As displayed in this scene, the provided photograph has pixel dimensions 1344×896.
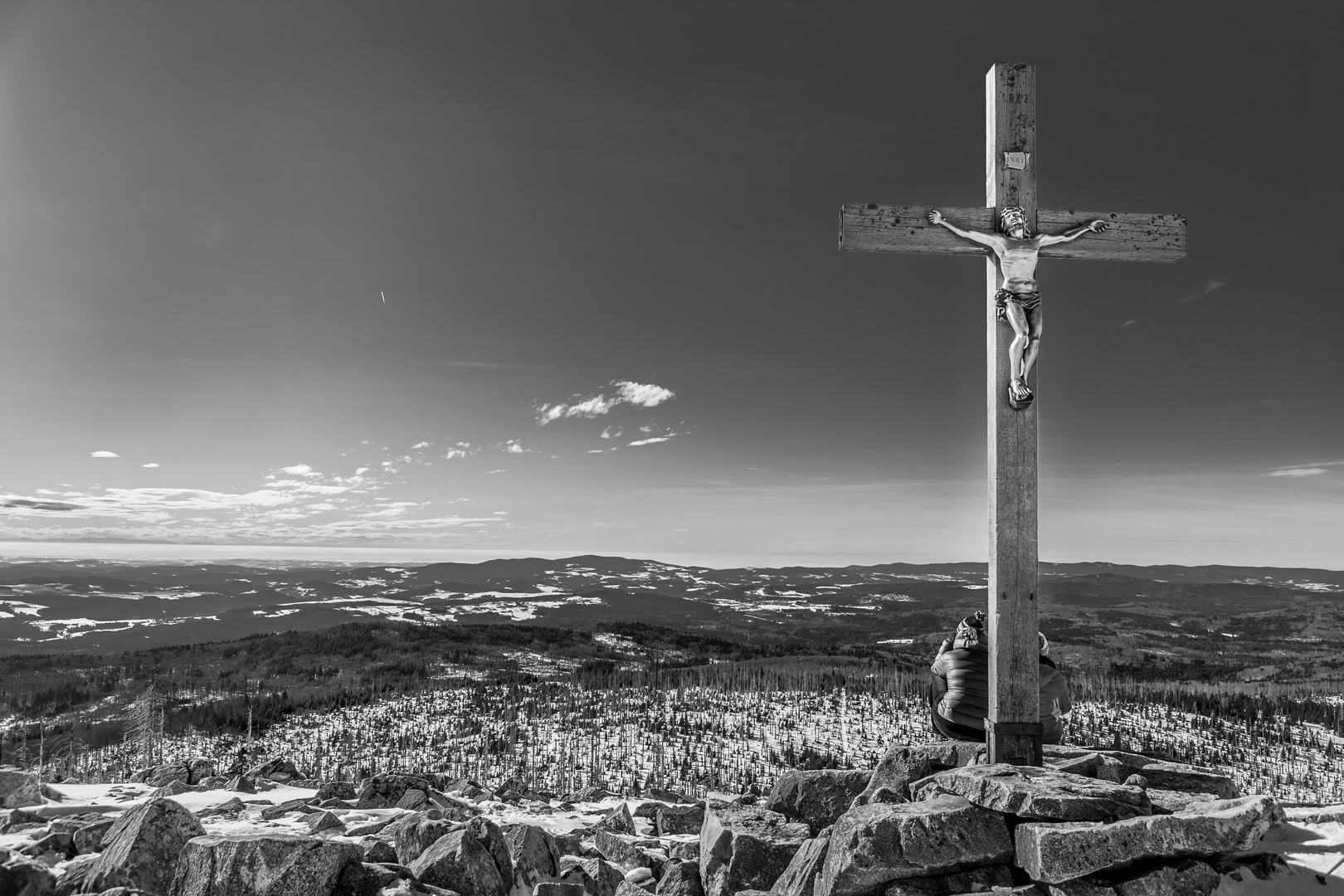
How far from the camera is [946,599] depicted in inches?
3275

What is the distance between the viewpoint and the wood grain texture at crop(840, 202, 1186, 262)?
6.67m

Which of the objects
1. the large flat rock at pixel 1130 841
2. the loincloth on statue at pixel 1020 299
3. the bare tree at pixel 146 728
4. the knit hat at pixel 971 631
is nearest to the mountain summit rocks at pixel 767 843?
the large flat rock at pixel 1130 841

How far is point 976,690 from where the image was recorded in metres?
6.68

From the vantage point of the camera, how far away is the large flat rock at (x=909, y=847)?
13.4 feet

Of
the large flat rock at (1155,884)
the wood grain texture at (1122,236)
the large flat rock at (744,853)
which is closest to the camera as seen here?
the large flat rock at (1155,884)

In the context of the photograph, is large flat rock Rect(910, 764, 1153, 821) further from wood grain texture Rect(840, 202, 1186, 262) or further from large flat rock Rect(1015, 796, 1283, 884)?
wood grain texture Rect(840, 202, 1186, 262)

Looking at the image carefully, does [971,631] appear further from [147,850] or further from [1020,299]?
[147,850]

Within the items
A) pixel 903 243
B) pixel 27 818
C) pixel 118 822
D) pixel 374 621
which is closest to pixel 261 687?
pixel 374 621

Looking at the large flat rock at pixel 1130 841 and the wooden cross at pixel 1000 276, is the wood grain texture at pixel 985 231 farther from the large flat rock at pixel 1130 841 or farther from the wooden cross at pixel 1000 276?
the large flat rock at pixel 1130 841

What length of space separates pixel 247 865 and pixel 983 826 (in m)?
4.76

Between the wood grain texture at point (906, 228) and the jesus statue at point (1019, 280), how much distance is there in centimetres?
7

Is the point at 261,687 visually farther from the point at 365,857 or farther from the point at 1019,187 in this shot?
the point at 1019,187

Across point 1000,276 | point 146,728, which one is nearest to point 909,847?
point 1000,276

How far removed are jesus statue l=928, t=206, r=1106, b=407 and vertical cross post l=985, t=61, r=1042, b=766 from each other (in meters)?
0.11
